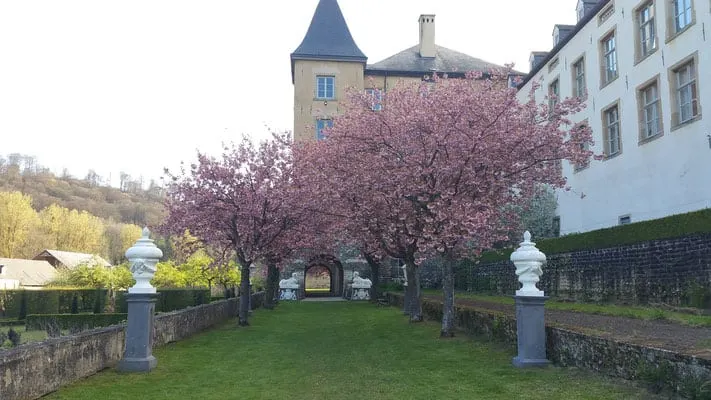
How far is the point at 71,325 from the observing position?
81.5 ft

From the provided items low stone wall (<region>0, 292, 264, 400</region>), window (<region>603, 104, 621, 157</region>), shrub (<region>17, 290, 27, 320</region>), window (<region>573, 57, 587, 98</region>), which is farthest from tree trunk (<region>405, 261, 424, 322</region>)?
shrub (<region>17, 290, 27, 320</region>)

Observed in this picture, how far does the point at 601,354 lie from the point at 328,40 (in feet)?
117

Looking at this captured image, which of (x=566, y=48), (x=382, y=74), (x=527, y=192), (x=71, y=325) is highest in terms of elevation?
(x=382, y=74)

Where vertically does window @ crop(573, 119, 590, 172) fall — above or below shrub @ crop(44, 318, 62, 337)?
above

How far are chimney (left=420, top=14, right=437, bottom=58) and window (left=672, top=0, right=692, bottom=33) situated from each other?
23831mm

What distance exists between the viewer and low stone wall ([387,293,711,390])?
559cm

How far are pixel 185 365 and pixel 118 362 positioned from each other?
101 centimetres

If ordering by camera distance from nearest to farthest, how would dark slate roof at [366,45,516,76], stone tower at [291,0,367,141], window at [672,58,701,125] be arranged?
1. window at [672,58,701,125]
2. stone tower at [291,0,367,141]
3. dark slate roof at [366,45,516,76]

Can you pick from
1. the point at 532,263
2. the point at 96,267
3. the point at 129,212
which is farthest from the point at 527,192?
the point at 129,212

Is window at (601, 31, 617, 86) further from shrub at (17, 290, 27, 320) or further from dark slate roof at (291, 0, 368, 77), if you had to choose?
shrub at (17, 290, 27, 320)

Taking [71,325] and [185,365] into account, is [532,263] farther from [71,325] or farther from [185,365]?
[71,325]

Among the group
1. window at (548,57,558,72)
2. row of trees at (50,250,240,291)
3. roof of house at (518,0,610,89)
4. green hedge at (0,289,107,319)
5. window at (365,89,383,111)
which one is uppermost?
roof of house at (518,0,610,89)

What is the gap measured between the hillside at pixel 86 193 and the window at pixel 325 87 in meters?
41.7

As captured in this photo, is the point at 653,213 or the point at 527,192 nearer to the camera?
the point at 527,192
